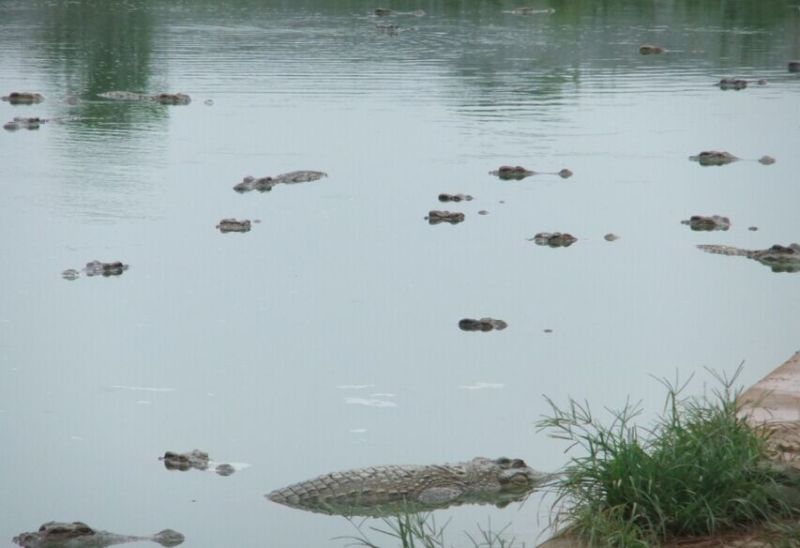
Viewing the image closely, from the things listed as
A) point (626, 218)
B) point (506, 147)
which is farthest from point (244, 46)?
point (626, 218)

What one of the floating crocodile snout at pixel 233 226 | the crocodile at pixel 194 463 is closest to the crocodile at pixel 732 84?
the floating crocodile snout at pixel 233 226

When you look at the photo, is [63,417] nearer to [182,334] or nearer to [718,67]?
[182,334]

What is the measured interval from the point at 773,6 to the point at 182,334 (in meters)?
40.0

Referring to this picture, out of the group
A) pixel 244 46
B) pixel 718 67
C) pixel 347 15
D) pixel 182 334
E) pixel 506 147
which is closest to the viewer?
pixel 182 334

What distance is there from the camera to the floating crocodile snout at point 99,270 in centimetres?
1394

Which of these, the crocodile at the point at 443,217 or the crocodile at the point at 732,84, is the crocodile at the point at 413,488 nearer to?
the crocodile at the point at 443,217

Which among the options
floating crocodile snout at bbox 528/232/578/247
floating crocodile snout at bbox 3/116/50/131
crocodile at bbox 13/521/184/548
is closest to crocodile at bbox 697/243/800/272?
floating crocodile snout at bbox 528/232/578/247

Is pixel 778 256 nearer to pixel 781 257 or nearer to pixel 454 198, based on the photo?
pixel 781 257

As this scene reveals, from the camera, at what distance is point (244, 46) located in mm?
34500

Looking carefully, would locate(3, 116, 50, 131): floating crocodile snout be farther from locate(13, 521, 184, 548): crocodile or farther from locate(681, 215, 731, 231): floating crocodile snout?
locate(13, 521, 184, 548): crocodile

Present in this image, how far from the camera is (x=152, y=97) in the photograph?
25328mm

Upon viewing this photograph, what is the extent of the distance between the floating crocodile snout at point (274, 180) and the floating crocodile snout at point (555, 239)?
3981 millimetres

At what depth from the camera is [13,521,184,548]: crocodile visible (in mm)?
7844

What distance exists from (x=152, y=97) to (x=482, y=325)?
14.3 m
